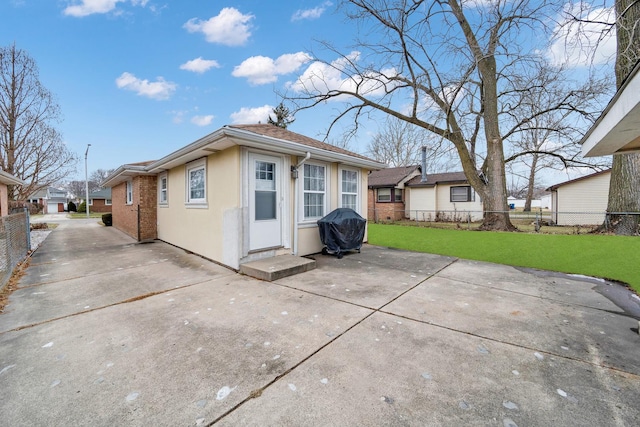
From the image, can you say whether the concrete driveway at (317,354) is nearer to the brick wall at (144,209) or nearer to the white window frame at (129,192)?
the brick wall at (144,209)

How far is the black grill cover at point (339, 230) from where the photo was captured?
6734 mm

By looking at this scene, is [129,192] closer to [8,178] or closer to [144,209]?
[144,209]

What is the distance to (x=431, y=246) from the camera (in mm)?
8891

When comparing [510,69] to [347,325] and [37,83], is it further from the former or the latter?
[37,83]

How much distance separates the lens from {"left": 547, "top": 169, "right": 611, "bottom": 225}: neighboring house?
1461cm

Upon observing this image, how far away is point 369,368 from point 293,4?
11035 millimetres

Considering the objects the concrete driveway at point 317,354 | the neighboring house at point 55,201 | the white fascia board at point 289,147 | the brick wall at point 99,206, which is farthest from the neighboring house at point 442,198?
the neighboring house at point 55,201

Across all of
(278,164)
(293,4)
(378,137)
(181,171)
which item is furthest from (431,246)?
(378,137)

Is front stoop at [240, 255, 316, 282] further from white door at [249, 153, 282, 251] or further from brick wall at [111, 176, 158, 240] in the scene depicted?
brick wall at [111, 176, 158, 240]

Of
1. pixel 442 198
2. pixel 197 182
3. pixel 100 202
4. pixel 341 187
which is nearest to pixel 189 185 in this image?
pixel 197 182

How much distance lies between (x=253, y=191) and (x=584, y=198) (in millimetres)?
18947

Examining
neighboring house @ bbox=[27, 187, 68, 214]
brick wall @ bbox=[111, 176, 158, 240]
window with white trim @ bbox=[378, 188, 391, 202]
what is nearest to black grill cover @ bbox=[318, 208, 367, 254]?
brick wall @ bbox=[111, 176, 158, 240]

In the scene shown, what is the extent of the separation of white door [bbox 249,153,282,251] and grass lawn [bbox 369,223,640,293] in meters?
4.51

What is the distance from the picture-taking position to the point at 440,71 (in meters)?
10.9
